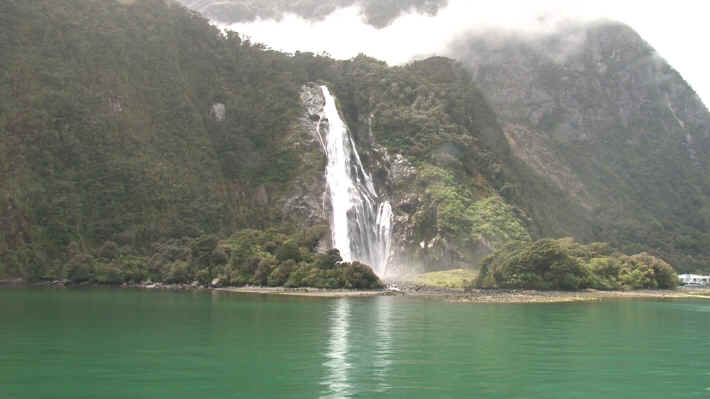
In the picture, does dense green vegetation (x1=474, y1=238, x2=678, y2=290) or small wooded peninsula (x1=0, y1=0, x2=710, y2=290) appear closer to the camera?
dense green vegetation (x1=474, y1=238, x2=678, y2=290)

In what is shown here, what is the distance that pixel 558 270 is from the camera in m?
78.9

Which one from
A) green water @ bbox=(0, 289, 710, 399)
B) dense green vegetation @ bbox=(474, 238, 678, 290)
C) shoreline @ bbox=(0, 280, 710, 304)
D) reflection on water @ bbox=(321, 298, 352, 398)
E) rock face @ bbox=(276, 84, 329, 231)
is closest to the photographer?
reflection on water @ bbox=(321, 298, 352, 398)

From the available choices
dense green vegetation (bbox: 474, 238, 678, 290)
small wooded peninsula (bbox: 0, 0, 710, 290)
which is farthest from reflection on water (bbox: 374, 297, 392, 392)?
dense green vegetation (bbox: 474, 238, 678, 290)

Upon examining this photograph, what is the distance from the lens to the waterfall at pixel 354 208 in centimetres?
10594

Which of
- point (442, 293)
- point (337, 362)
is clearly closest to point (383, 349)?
point (337, 362)

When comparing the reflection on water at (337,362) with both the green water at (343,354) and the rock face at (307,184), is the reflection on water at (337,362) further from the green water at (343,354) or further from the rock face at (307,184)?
the rock face at (307,184)

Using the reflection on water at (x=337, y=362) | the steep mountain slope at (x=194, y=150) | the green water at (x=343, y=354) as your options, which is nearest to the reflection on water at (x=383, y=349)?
the green water at (x=343, y=354)

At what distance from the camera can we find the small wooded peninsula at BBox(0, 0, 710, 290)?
86.2 meters

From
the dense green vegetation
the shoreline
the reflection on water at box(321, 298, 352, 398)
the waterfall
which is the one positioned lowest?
the reflection on water at box(321, 298, 352, 398)

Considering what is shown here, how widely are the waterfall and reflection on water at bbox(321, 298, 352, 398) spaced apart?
206 ft

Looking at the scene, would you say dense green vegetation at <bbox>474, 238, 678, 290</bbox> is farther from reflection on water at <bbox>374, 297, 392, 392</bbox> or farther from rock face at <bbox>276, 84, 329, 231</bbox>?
reflection on water at <bbox>374, 297, 392, 392</bbox>

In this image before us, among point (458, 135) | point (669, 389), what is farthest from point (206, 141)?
point (669, 389)

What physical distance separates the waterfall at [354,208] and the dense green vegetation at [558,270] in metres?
25.4

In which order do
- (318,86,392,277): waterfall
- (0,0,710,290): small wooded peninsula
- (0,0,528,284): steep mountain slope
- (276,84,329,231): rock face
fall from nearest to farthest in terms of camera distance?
(0,0,710,290): small wooded peninsula
(0,0,528,284): steep mountain slope
(318,86,392,277): waterfall
(276,84,329,231): rock face
